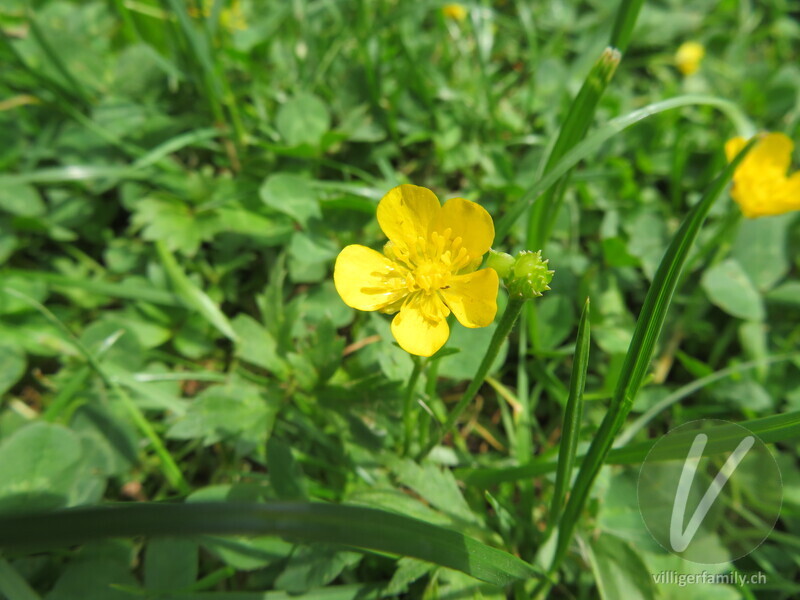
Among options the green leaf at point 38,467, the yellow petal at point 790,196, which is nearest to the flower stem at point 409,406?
the green leaf at point 38,467

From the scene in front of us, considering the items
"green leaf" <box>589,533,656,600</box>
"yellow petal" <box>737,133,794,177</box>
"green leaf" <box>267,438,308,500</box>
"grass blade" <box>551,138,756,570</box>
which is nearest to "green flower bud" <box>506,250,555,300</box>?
"grass blade" <box>551,138,756,570</box>

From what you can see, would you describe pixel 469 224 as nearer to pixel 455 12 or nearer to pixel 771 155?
pixel 771 155

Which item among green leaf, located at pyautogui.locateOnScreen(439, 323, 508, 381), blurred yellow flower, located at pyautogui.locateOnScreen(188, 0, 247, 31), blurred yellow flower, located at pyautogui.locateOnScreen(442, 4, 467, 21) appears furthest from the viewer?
blurred yellow flower, located at pyautogui.locateOnScreen(442, 4, 467, 21)

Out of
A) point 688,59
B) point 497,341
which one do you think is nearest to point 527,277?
point 497,341

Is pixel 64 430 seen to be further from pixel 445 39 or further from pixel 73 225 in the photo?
pixel 445 39

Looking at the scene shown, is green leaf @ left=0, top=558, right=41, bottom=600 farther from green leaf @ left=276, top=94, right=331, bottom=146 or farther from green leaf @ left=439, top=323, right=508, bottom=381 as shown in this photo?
green leaf @ left=276, top=94, right=331, bottom=146

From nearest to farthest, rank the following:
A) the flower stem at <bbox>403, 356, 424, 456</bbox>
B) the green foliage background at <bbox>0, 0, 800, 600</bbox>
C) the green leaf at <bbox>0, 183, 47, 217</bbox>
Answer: the flower stem at <bbox>403, 356, 424, 456</bbox>
the green foliage background at <bbox>0, 0, 800, 600</bbox>
the green leaf at <bbox>0, 183, 47, 217</bbox>
